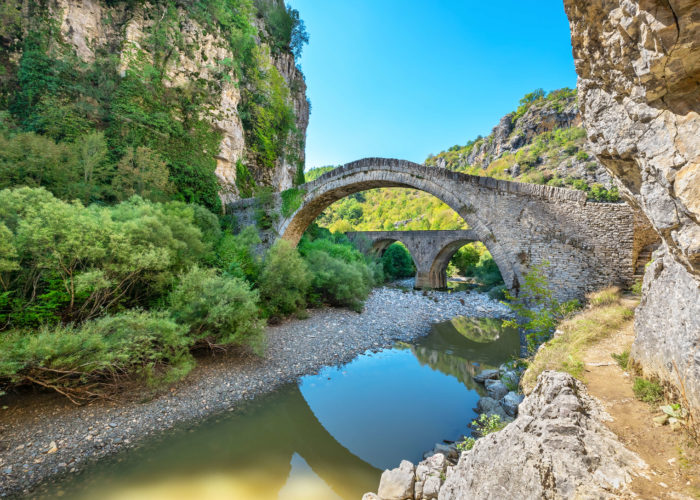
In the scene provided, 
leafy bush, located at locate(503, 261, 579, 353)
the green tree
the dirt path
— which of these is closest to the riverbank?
the dirt path

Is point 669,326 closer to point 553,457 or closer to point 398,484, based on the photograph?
point 553,457

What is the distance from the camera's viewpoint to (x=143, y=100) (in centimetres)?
1032

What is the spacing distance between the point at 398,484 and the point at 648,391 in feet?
8.52

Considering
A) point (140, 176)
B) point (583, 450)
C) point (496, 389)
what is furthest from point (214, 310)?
point (496, 389)

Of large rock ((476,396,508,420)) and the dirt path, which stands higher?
the dirt path

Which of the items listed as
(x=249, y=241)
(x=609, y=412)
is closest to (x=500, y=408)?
(x=609, y=412)

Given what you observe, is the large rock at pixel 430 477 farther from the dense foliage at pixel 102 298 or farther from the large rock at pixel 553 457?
the dense foliage at pixel 102 298

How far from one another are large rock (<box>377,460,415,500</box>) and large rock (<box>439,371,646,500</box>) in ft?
2.87

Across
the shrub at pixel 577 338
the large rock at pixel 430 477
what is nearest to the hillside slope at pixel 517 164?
the shrub at pixel 577 338

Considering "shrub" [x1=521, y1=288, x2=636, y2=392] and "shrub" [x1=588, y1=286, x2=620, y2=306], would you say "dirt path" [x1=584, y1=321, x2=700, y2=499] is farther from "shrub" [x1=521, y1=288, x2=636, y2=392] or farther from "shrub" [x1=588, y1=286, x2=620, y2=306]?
"shrub" [x1=588, y1=286, x2=620, y2=306]

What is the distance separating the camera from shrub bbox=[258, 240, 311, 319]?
8.80m

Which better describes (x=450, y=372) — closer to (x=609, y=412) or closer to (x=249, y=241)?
(x=609, y=412)

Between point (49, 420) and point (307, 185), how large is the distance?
895cm

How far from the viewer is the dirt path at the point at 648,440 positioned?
1443 mm
